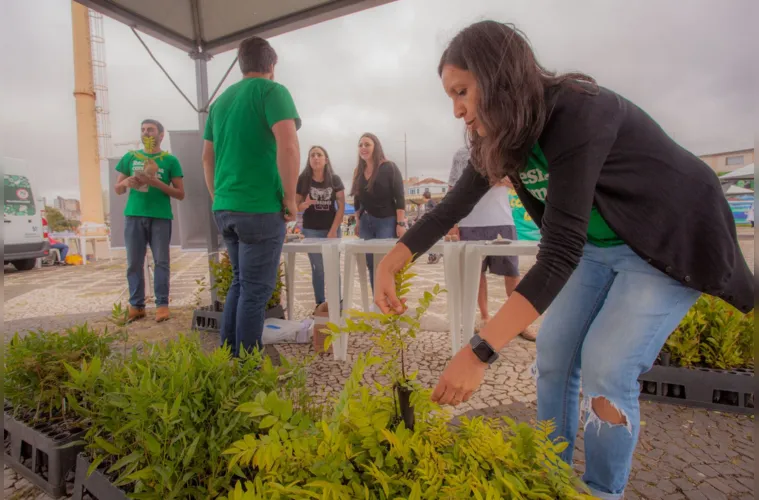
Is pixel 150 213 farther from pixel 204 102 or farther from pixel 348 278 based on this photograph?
pixel 348 278

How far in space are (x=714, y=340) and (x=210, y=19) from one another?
5126mm

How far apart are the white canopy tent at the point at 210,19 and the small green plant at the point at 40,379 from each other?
8.38 ft

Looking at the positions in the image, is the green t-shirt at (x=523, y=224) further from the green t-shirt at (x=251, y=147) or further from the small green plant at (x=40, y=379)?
the small green plant at (x=40, y=379)

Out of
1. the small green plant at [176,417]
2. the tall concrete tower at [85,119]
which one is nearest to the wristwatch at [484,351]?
the small green plant at [176,417]

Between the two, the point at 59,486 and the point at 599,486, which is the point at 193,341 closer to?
the point at 59,486

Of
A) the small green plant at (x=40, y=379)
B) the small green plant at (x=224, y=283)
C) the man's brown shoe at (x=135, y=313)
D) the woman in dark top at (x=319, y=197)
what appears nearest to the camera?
the small green plant at (x=40, y=379)

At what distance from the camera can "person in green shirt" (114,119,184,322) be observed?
174 inches

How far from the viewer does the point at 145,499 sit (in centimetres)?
118

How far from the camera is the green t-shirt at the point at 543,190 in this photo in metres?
1.31

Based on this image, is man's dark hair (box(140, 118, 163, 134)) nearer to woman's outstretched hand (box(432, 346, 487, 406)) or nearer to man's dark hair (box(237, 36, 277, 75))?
man's dark hair (box(237, 36, 277, 75))

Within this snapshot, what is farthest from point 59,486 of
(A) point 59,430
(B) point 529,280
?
(B) point 529,280

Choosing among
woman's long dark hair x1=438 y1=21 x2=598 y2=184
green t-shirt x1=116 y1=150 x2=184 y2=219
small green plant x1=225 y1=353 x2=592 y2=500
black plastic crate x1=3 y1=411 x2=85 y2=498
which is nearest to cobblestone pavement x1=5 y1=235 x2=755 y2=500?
black plastic crate x1=3 y1=411 x2=85 y2=498

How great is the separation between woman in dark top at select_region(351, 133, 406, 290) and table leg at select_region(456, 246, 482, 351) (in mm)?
1597

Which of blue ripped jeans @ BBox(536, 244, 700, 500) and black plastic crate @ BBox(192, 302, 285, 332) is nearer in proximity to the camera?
blue ripped jeans @ BBox(536, 244, 700, 500)
